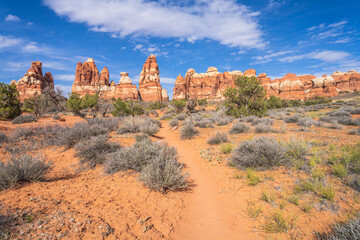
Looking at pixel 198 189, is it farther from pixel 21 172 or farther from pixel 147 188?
pixel 21 172

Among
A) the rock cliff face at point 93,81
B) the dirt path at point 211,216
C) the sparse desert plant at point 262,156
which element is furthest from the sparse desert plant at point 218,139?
the rock cliff face at point 93,81

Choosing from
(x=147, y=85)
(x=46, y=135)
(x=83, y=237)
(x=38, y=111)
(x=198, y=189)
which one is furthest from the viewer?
(x=147, y=85)

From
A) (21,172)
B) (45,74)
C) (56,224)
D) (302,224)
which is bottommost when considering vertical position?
(302,224)

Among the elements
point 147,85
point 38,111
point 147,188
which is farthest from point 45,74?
point 147,188

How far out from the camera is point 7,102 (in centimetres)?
1412

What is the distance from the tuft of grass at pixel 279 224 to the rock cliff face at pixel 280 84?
5307 centimetres

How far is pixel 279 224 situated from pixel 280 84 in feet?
304

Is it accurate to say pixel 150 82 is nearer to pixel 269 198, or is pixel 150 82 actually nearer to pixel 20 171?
pixel 20 171

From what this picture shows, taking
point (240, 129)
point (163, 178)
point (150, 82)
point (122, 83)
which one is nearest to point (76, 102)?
point (240, 129)

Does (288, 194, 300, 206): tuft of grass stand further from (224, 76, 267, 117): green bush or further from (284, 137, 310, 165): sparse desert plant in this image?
(224, 76, 267, 117): green bush

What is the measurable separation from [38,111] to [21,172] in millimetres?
19712

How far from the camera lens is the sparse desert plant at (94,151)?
5133 millimetres

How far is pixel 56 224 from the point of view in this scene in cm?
224

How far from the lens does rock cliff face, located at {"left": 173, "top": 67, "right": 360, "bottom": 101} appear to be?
67.2 meters
